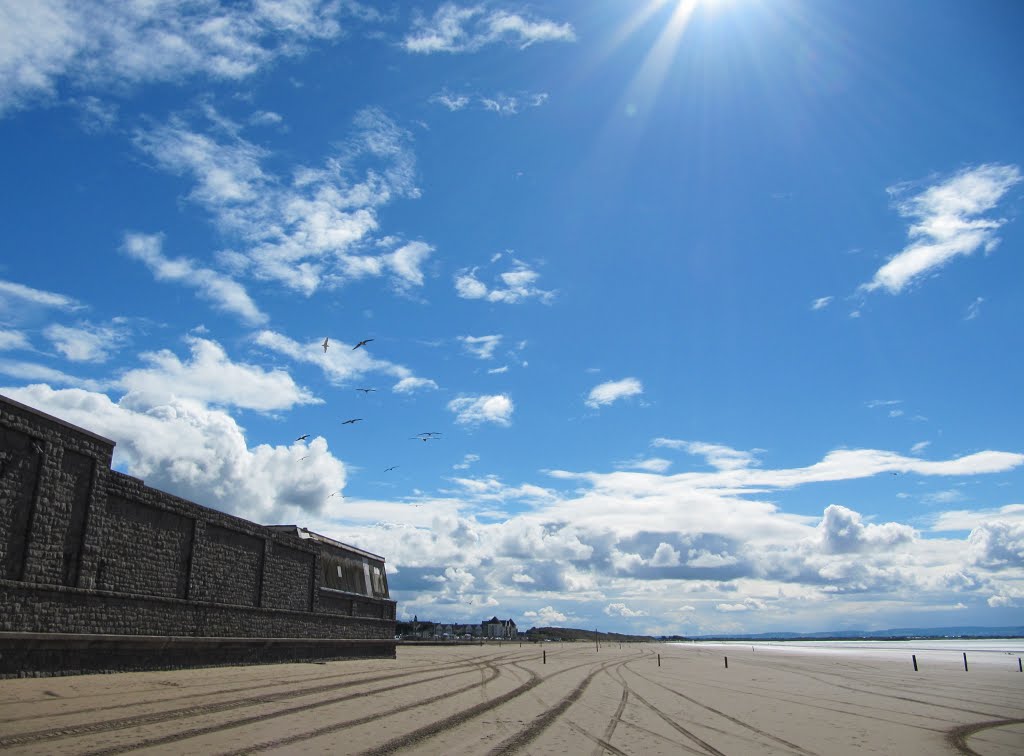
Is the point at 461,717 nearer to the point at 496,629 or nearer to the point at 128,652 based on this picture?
the point at 128,652

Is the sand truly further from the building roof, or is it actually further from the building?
the building roof

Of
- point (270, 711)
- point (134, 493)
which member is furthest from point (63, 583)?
point (270, 711)

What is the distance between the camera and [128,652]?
23203 millimetres

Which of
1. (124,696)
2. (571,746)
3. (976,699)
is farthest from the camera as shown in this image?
(976,699)

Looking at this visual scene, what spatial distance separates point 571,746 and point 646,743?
78.6 inches

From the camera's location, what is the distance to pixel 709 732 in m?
17.1

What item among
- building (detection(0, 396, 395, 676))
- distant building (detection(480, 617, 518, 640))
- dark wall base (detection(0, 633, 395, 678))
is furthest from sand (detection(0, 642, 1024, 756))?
distant building (detection(480, 617, 518, 640))

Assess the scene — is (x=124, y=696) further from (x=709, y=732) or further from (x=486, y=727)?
(x=709, y=732)

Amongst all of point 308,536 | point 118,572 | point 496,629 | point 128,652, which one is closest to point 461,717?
point 128,652

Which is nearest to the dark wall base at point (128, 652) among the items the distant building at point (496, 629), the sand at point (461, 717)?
the sand at point (461, 717)

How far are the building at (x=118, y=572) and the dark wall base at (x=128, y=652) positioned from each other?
0.16 ft

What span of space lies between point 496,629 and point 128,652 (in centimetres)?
13960

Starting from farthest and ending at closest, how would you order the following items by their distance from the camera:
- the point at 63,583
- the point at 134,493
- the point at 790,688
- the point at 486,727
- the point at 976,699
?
the point at 790,688, the point at 976,699, the point at 134,493, the point at 63,583, the point at 486,727

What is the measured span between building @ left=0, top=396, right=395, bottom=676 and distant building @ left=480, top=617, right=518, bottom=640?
399 ft
